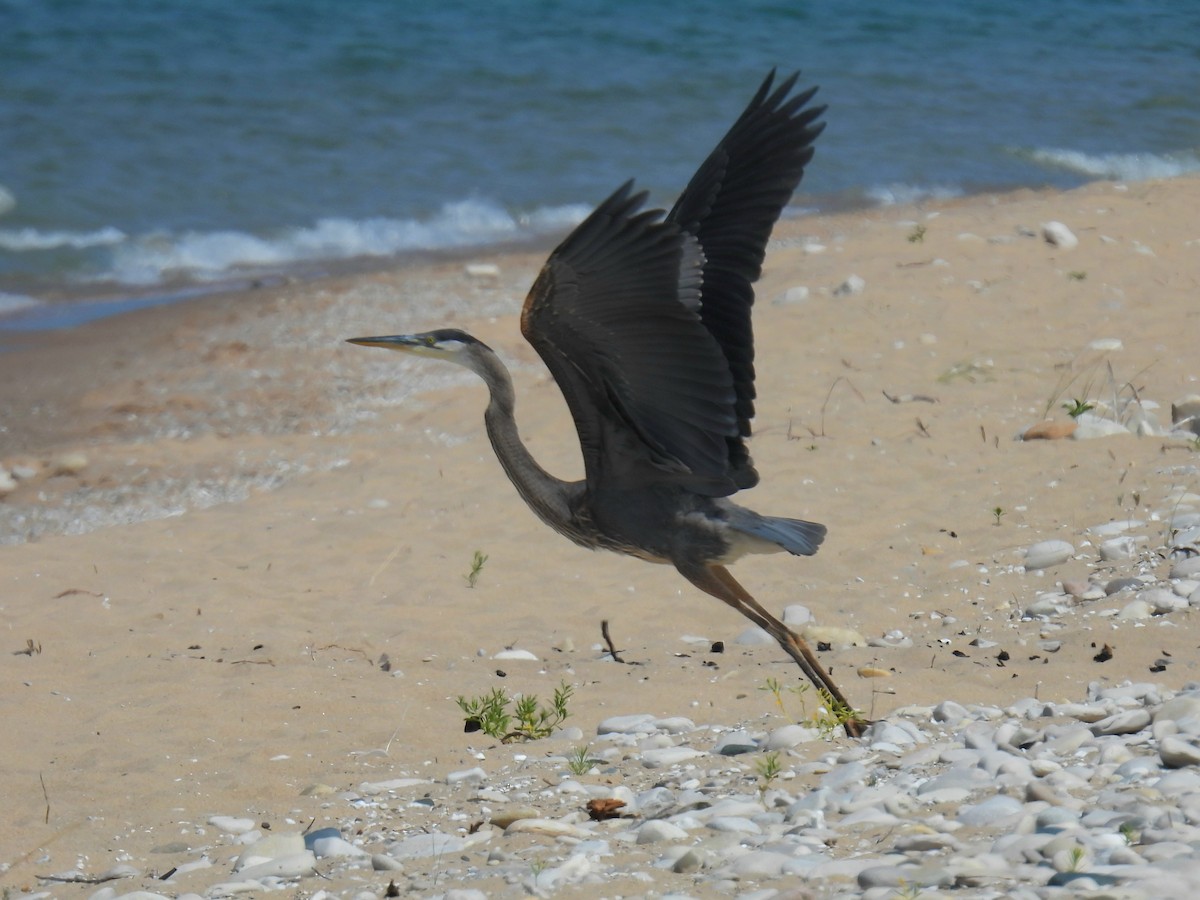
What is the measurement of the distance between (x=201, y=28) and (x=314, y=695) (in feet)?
59.0

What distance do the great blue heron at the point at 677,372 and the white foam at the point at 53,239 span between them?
994 centimetres

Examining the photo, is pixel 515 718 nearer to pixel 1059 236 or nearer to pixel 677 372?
pixel 677 372

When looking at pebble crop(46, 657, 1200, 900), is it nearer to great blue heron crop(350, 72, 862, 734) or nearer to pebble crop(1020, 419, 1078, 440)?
great blue heron crop(350, 72, 862, 734)

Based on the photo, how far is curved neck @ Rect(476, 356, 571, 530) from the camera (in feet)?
17.0

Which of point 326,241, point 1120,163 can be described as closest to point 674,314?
point 326,241

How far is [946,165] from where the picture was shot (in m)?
17.6

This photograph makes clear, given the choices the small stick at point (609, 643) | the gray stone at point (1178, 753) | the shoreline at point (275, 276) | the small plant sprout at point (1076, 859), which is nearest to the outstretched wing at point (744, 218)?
the small stick at point (609, 643)

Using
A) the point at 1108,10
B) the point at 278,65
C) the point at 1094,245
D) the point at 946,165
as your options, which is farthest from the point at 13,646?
the point at 1108,10

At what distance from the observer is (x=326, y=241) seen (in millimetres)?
14609

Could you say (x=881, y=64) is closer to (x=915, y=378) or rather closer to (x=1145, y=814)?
(x=915, y=378)

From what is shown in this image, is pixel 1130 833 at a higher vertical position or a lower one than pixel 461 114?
lower

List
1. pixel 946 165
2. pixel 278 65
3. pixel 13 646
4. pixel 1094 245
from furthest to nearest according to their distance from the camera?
pixel 278 65 < pixel 946 165 < pixel 1094 245 < pixel 13 646

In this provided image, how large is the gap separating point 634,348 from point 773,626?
3.44 feet

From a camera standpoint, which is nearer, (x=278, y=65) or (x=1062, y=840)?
(x=1062, y=840)
